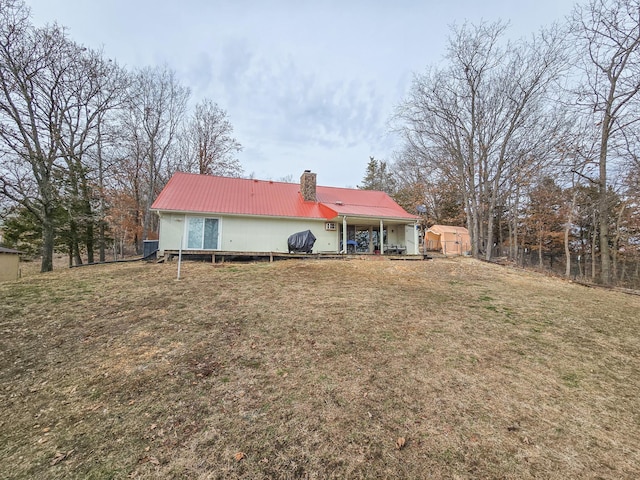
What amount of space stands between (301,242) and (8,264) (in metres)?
13.7

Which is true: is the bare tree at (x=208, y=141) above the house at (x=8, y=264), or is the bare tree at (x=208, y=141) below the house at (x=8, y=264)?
above

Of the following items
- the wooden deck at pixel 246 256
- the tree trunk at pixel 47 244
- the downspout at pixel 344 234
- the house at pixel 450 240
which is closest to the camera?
the tree trunk at pixel 47 244

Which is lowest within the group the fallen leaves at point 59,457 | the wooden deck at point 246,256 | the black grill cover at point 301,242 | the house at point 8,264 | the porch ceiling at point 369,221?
the fallen leaves at point 59,457

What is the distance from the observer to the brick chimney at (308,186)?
15.9m

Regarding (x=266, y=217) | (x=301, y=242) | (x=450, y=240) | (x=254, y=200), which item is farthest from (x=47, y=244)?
(x=450, y=240)

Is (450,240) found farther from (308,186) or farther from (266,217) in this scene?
(266,217)

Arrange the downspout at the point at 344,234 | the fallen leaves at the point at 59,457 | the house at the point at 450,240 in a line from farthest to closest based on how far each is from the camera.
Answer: the house at the point at 450,240
the downspout at the point at 344,234
the fallen leaves at the point at 59,457

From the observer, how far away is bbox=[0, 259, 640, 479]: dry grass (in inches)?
81.9

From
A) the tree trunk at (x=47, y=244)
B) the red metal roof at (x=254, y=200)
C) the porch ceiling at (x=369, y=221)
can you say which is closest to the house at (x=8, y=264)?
the tree trunk at (x=47, y=244)

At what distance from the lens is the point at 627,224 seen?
62.0 feet

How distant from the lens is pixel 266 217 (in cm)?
1345

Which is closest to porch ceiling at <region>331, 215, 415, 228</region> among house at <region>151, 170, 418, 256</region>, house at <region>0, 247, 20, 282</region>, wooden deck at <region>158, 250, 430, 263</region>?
house at <region>151, 170, 418, 256</region>

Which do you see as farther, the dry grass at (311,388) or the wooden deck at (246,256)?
the wooden deck at (246,256)

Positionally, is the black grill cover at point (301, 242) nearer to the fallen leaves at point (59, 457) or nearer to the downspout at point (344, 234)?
the downspout at point (344, 234)
